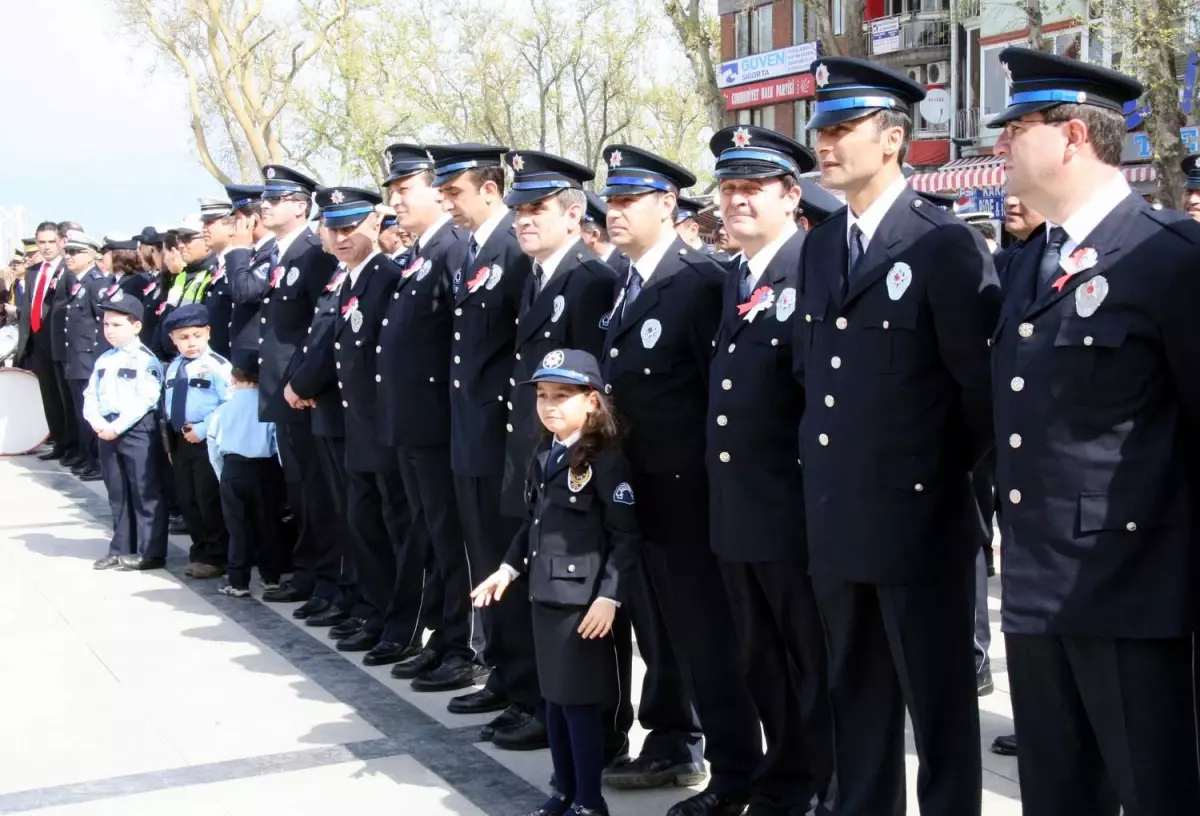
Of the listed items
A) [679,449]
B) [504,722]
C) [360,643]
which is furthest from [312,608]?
[679,449]

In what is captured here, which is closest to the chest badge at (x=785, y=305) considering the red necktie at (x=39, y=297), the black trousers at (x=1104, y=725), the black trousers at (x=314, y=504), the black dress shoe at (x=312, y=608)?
the black trousers at (x=1104, y=725)

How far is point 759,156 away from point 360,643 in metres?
3.64

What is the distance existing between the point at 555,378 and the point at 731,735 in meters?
1.29

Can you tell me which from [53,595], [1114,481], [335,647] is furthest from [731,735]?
[53,595]

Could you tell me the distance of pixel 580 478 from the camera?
4684mm

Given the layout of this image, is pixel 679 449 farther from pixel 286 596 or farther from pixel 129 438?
pixel 129 438

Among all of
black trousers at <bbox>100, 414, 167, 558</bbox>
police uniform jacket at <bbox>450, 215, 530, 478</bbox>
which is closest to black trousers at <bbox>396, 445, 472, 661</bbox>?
police uniform jacket at <bbox>450, 215, 530, 478</bbox>

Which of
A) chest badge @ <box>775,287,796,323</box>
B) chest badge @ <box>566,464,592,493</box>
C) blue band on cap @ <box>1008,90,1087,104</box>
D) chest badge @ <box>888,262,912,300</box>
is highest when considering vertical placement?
blue band on cap @ <box>1008,90,1087,104</box>

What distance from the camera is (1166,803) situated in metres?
3.13

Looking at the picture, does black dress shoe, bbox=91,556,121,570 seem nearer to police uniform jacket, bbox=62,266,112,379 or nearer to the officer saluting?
police uniform jacket, bbox=62,266,112,379

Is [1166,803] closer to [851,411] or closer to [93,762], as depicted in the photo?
[851,411]

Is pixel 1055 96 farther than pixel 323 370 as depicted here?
No

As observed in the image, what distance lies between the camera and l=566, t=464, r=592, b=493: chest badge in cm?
468

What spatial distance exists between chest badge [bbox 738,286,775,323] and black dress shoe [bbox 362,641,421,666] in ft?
10.0
